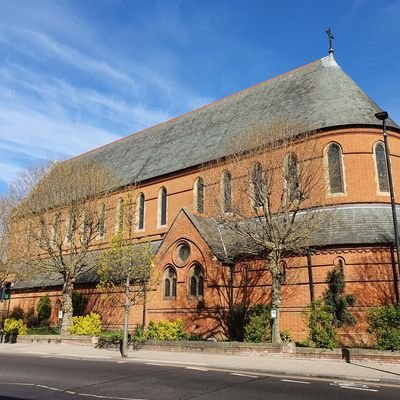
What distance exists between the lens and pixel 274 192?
2208cm

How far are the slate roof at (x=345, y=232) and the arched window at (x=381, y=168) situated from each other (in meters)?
1.19

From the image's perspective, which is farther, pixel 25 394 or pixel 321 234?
pixel 321 234

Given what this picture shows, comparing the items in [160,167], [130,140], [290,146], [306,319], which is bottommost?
[306,319]

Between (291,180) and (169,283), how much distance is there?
9860mm

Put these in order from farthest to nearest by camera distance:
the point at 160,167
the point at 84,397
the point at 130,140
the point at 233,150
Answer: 1. the point at 130,140
2. the point at 160,167
3. the point at 233,150
4. the point at 84,397

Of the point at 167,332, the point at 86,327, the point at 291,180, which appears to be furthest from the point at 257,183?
the point at 86,327

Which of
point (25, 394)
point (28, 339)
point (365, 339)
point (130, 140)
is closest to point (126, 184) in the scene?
point (130, 140)

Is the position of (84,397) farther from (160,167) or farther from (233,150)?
(160,167)

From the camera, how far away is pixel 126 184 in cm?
3139

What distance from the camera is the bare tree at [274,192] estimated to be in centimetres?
1828

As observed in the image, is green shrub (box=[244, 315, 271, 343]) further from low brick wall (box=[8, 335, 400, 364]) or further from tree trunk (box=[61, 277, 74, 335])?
tree trunk (box=[61, 277, 74, 335])

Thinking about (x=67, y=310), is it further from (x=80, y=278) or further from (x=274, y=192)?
(x=274, y=192)

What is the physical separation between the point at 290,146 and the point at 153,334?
11256 mm

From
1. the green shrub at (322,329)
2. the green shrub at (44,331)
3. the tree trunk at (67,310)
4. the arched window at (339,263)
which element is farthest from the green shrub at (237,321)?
the green shrub at (44,331)
